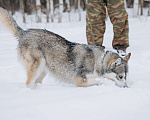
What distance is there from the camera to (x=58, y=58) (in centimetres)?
280

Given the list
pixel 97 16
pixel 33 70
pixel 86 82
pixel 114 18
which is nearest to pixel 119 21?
pixel 114 18

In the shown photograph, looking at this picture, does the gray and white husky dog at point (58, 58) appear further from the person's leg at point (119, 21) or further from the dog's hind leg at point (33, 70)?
the person's leg at point (119, 21)

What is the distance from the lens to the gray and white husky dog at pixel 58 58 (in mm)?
2711

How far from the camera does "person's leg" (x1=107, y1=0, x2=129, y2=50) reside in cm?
365

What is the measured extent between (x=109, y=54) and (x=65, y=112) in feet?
4.91

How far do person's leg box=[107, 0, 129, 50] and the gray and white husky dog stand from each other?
1.05 metres

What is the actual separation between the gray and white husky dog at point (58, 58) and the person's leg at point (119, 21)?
41.4 inches

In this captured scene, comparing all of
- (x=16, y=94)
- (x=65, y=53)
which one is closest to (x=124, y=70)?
(x=65, y=53)

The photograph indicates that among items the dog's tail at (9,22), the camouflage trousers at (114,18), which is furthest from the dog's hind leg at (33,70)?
the camouflage trousers at (114,18)

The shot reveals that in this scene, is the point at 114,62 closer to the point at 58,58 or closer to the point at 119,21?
the point at 58,58

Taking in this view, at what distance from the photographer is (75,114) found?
5.39 feet

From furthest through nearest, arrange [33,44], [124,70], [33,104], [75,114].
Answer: [33,44]
[124,70]
[33,104]
[75,114]

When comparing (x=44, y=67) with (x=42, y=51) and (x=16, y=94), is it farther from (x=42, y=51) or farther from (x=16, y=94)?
(x=16, y=94)

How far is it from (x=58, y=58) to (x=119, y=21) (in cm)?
182
